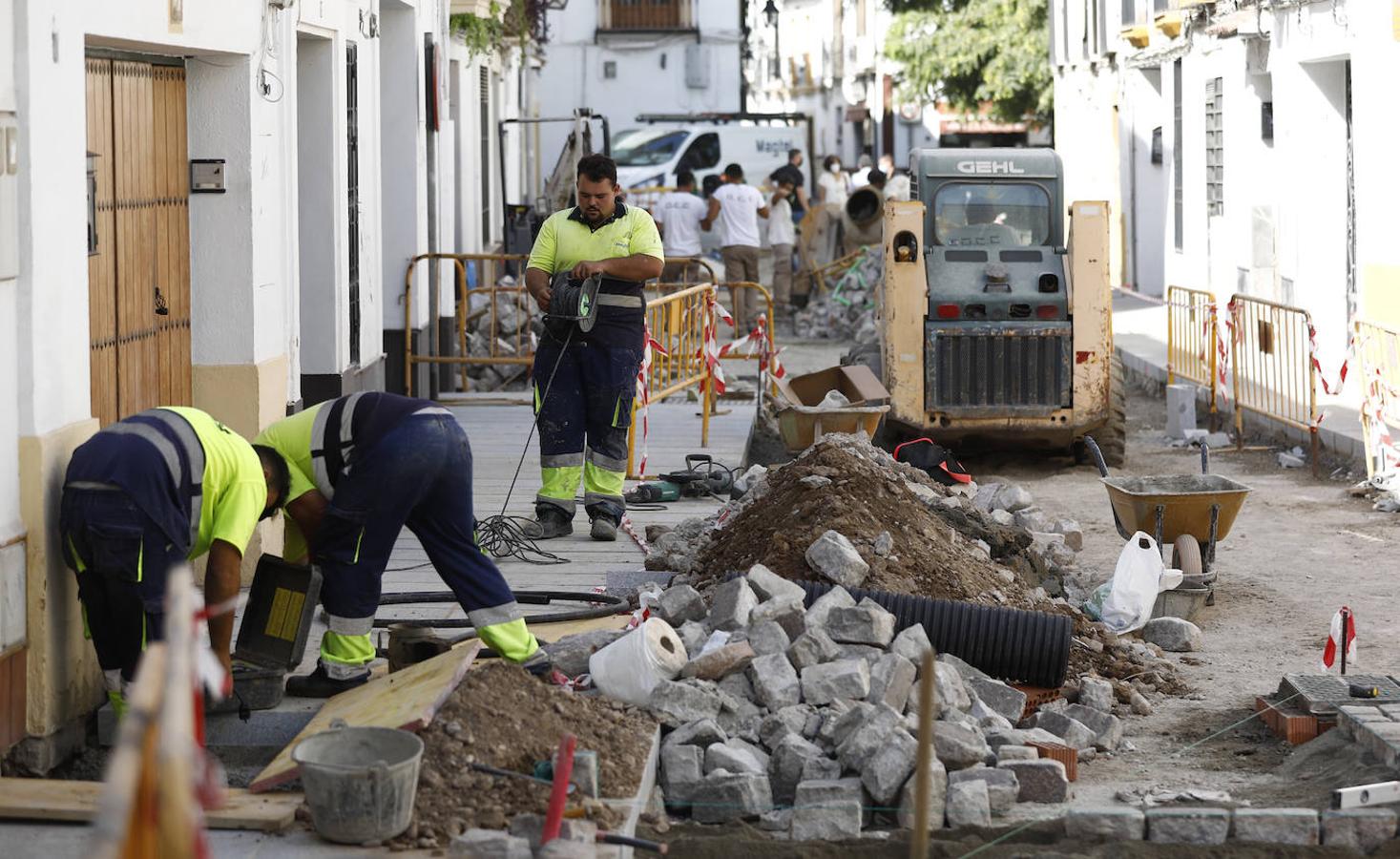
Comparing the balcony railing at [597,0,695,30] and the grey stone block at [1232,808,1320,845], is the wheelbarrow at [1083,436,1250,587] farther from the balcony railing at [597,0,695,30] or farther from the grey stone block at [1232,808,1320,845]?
the balcony railing at [597,0,695,30]

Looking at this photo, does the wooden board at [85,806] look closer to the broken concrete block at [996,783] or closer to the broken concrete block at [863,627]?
the broken concrete block at [996,783]

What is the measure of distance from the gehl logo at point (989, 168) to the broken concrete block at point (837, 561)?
22.1 feet

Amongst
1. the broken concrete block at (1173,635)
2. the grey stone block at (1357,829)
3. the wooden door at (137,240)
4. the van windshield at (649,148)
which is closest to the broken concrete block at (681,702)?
the grey stone block at (1357,829)

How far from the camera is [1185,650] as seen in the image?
26.2 feet

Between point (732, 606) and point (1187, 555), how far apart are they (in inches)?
116

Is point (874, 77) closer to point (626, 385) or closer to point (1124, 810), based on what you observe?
point (626, 385)

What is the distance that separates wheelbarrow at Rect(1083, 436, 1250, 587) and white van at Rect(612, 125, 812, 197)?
24.1 m

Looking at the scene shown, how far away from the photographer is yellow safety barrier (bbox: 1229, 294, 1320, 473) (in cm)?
1342

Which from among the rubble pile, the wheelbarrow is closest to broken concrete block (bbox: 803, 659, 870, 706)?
the rubble pile

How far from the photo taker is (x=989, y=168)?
1364cm

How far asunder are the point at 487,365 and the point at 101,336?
9083 mm

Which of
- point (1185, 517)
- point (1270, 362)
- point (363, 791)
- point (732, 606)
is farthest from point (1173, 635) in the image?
point (1270, 362)

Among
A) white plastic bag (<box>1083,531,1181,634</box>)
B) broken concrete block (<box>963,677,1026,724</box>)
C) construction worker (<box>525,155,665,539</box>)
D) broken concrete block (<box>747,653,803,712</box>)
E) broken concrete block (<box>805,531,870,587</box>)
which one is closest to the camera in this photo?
broken concrete block (<box>747,653,803,712</box>)

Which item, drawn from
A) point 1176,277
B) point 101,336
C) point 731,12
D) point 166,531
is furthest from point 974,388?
point 731,12
